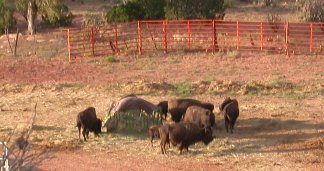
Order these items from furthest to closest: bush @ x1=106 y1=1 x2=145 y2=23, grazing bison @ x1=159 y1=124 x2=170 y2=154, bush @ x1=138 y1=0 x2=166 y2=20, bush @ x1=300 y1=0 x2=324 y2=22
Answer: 1. bush @ x1=138 y1=0 x2=166 y2=20
2. bush @ x1=106 y1=1 x2=145 y2=23
3. bush @ x1=300 y1=0 x2=324 y2=22
4. grazing bison @ x1=159 y1=124 x2=170 y2=154

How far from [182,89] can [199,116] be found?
5905 mm

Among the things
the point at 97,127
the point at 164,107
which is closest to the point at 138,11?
the point at 164,107

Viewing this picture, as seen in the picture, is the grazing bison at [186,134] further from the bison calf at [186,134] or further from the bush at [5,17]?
the bush at [5,17]

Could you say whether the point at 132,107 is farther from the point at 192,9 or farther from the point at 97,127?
the point at 192,9

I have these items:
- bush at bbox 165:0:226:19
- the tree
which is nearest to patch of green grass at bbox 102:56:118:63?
bush at bbox 165:0:226:19

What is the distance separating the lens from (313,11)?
36.1m

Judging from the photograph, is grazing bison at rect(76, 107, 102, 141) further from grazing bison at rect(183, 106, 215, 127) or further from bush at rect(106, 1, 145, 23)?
bush at rect(106, 1, 145, 23)

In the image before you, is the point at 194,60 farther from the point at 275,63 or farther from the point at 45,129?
the point at 45,129

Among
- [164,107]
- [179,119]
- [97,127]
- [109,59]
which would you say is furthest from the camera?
[109,59]

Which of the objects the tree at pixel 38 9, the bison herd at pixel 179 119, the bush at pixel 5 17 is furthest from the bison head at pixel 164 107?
the bush at pixel 5 17

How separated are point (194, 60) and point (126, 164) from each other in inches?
529

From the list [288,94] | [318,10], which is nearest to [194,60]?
[288,94]

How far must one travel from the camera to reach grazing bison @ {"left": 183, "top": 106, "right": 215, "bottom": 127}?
54.2 feet

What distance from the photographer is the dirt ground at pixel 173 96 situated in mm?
15055
